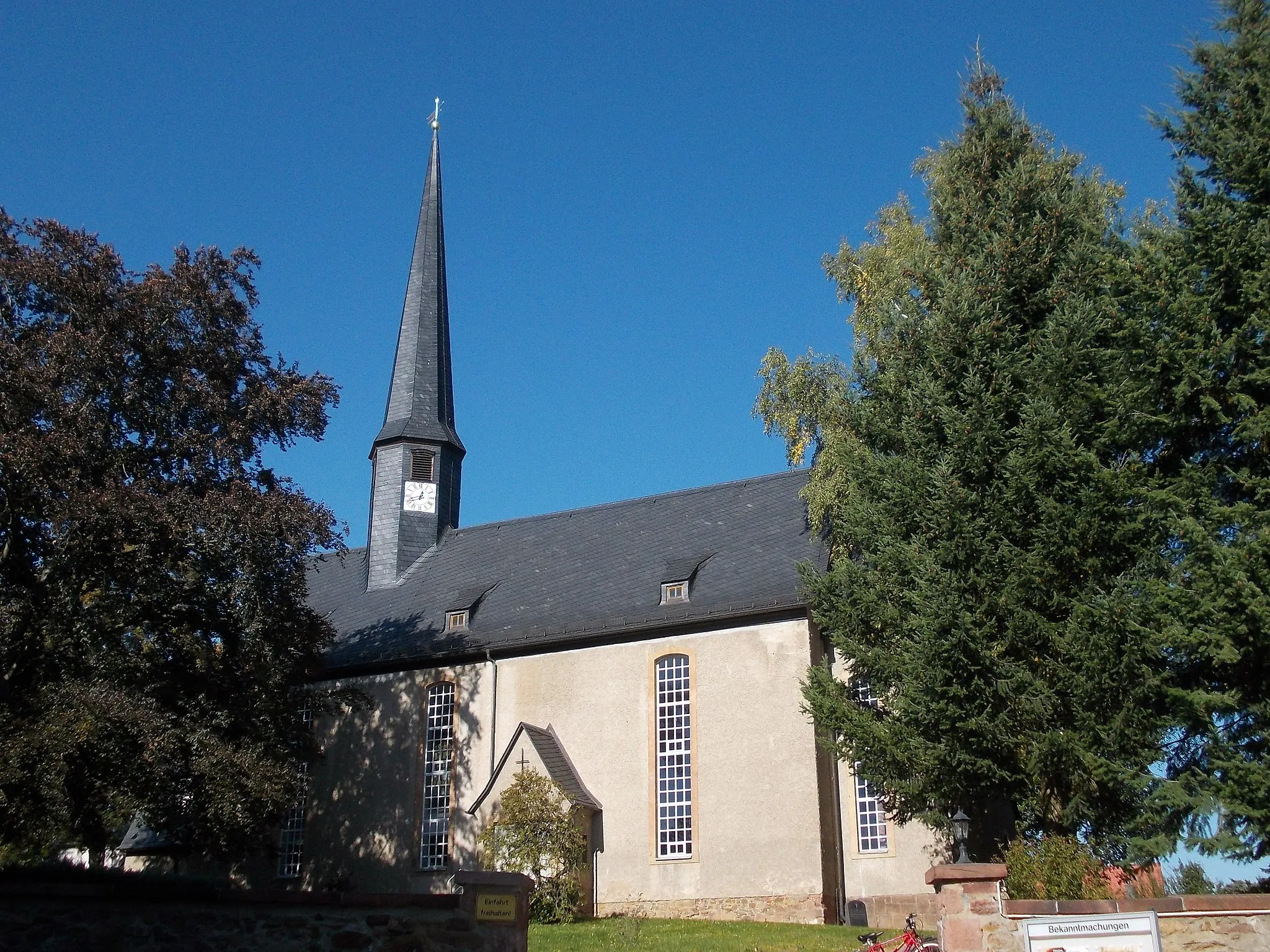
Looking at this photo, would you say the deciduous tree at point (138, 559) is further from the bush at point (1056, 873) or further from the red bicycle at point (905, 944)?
the bush at point (1056, 873)

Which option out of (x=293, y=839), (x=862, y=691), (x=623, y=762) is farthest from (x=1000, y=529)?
(x=293, y=839)

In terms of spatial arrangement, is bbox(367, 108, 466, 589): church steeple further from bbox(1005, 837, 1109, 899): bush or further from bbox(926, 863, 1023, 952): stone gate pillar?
bbox(926, 863, 1023, 952): stone gate pillar

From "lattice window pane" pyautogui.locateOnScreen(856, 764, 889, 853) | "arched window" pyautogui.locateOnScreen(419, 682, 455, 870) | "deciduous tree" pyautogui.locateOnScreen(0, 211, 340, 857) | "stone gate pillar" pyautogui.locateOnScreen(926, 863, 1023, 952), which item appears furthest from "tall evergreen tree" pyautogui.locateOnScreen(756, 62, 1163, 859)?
"arched window" pyautogui.locateOnScreen(419, 682, 455, 870)

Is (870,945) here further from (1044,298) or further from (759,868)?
(1044,298)

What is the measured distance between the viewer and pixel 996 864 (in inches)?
401

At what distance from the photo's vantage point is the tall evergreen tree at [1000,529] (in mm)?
13594

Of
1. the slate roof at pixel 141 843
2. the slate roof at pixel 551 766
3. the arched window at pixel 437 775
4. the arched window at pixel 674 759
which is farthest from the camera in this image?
the slate roof at pixel 141 843

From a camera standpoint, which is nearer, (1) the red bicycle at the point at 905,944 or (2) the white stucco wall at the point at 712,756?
(1) the red bicycle at the point at 905,944

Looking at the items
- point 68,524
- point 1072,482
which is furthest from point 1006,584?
point 68,524

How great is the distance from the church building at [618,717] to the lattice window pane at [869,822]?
3 centimetres

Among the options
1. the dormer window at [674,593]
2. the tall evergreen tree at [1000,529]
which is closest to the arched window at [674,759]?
the dormer window at [674,593]

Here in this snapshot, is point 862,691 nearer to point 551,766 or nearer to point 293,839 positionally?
point 551,766

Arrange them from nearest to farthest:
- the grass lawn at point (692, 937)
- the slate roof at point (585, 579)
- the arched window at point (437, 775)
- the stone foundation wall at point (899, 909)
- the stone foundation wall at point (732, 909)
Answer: the grass lawn at point (692, 937) < the stone foundation wall at point (899, 909) < the stone foundation wall at point (732, 909) < the slate roof at point (585, 579) < the arched window at point (437, 775)

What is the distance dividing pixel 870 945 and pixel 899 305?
28.6 feet
